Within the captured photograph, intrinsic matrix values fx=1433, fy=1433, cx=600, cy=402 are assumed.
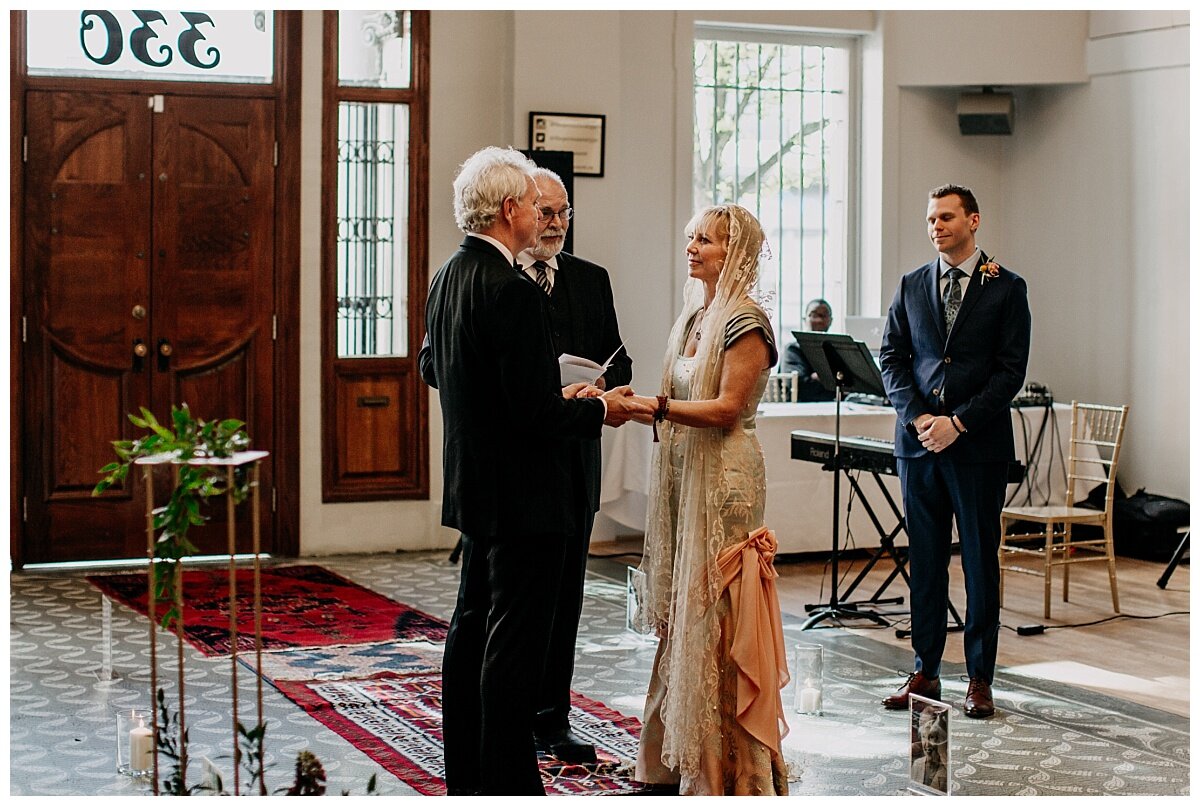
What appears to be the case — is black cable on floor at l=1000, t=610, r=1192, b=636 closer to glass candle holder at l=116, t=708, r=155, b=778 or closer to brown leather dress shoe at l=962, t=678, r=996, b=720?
brown leather dress shoe at l=962, t=678, r=996, b=720

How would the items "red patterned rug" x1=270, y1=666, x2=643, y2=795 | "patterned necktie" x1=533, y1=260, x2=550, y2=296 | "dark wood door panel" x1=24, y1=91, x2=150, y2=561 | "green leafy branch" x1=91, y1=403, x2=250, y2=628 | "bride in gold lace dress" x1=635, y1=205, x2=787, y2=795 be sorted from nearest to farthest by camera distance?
"green leafy branch" x1=91, y1=403, x2=250, y2=628, "bride in gold lace dress" x1=635, y1=205, x2=787, y2=795, "red patterned rug" x1=270, y1=666, x2=643, y2=795, "patterned necktie" x1=533, y1=260, x2=550, y2=296, "dark wood door panel" x1=24, y1=91, x2=150, y2=561

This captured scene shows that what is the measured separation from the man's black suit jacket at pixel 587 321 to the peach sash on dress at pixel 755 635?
625mm

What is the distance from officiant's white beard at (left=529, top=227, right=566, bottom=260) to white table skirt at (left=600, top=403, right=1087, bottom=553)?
3210mm

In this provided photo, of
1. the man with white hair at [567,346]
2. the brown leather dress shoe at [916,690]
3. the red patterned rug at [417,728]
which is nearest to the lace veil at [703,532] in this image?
the red patterned rug at [417,728]

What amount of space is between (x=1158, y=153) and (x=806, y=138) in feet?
6.94

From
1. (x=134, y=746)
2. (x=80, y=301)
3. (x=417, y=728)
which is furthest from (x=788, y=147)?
(x=134, y=746)

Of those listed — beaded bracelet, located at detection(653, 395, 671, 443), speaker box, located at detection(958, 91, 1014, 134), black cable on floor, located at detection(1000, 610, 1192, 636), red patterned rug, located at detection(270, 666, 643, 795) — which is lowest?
black cable on floor, located at detection(1000, 610, 1192, 636)

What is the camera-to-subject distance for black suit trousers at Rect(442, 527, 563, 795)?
130 inches

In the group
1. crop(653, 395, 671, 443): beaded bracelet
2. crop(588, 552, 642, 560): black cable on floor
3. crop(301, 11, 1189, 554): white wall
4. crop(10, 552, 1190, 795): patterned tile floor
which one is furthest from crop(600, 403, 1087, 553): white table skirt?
crop(653, 395, 671, 443): beaded bracelet

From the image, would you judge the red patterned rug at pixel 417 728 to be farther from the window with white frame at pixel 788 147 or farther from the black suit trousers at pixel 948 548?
the window with white frame at pixel 788 147

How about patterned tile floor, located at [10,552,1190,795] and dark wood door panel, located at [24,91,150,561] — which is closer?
patterned tile floor, located at [10,552,1190,795]

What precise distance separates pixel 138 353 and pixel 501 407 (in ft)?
15.3

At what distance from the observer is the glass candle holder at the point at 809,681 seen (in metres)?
4.62

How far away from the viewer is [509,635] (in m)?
3.29
